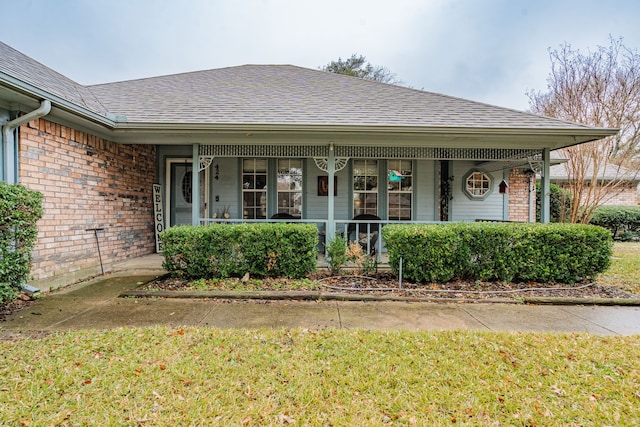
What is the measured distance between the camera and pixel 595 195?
956 centimetres

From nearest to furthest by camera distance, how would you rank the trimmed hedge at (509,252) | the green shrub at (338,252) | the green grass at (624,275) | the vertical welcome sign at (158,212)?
the trimmed hedge at (509,252)
the green grass at (624,275)
the green shrub at (338,252)
the vertical welcome sign at (158,212)

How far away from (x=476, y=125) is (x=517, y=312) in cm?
354

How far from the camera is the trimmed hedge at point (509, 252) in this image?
501 cm

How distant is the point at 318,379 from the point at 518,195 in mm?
9841

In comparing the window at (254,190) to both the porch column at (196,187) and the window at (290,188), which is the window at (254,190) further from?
the porch column at (196,187)

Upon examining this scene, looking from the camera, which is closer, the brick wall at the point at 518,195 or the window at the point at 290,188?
the window at the point at 290,188

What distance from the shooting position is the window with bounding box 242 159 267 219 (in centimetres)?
820

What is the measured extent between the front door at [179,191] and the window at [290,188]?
8.00 feet

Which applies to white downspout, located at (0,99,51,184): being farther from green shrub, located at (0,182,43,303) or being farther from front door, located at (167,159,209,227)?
front door, located at (167,159,209,227)

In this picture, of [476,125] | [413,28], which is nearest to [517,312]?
[476,125]

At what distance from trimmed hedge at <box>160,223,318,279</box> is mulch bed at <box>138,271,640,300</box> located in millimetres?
217

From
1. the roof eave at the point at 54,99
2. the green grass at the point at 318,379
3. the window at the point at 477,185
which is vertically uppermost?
the roof eave at the point at 54,99

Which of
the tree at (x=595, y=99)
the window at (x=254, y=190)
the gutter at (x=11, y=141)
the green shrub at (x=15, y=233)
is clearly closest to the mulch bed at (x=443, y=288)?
the green shrub at (x=15, y=233)

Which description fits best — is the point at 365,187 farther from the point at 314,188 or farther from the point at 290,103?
the point at 290,103
